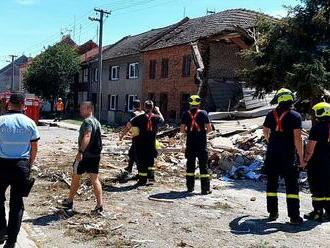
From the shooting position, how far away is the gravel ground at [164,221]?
6.11 m

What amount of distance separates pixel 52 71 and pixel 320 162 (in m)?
44.6

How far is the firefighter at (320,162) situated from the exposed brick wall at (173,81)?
71.8 ft

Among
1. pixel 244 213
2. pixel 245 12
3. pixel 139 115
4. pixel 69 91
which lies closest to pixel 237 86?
pixel 245 12

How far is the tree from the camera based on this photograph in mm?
12930

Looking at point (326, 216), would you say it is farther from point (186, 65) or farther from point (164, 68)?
point (164, 68)

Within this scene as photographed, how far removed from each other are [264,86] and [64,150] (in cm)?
720

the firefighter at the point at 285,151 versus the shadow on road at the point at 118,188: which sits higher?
the firefighter at the point at 285,151

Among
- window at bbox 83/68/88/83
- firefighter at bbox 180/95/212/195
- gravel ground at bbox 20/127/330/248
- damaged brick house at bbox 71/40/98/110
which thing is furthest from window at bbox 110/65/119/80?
firefighter at bbox 180/95/212/195

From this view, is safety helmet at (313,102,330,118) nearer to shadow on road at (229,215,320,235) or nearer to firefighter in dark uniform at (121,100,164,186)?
shadow on road at (229,215,320,235)

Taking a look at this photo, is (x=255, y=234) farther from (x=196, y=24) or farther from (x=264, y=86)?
(x=196, y=24)

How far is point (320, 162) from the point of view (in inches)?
295

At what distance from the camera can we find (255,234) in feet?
21.4

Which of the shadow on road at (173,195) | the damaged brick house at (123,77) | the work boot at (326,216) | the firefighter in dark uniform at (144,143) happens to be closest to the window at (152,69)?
the damaged brick house at (123,77)

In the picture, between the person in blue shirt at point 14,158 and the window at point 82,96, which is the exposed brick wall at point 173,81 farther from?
the person in blue shirt at point 14,158
